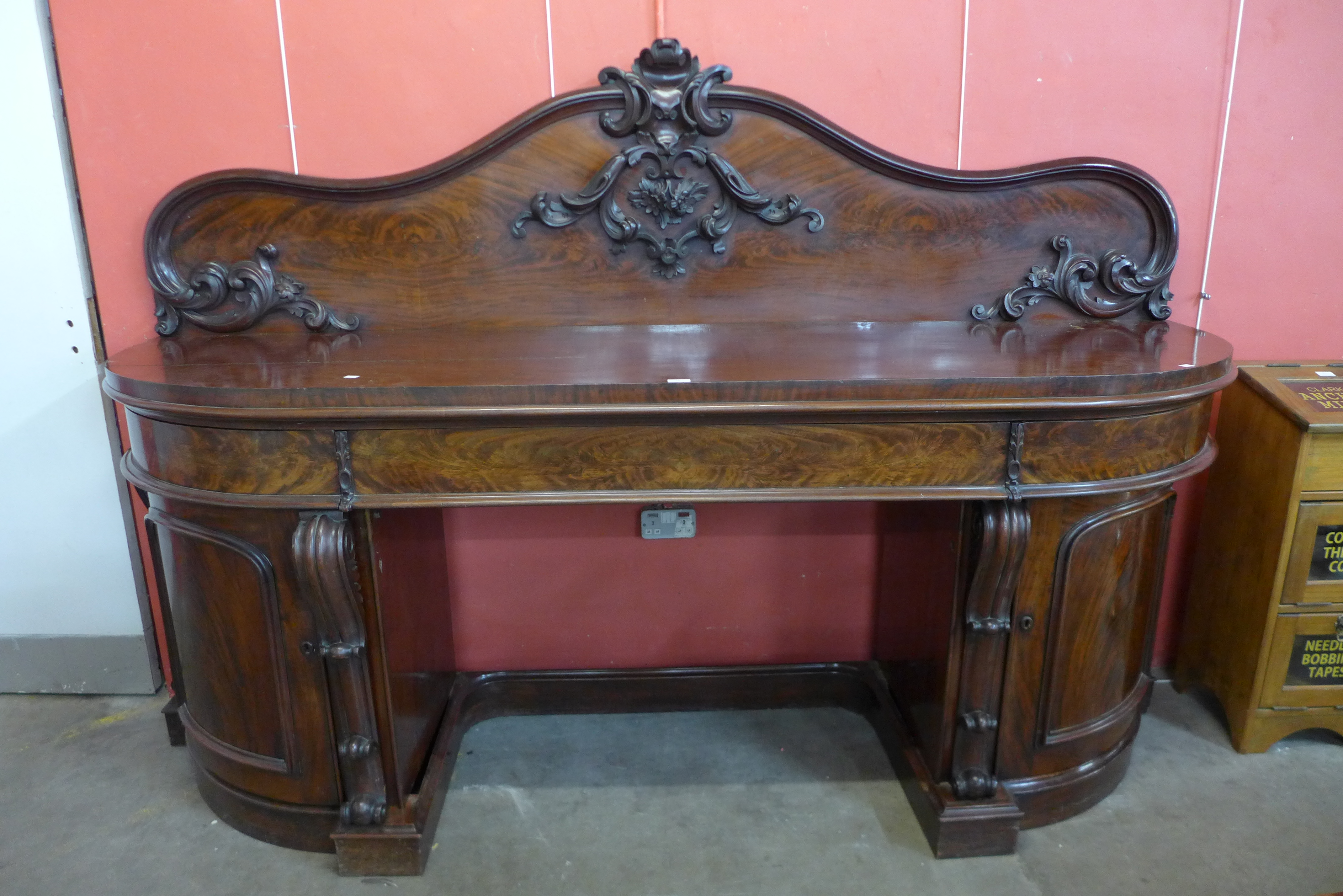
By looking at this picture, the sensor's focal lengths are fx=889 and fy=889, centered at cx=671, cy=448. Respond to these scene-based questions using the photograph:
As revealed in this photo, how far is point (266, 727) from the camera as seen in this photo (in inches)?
72.9

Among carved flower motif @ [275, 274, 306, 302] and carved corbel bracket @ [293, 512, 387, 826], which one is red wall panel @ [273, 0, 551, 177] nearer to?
carved flower motif @ [275, 274, 306, 302]

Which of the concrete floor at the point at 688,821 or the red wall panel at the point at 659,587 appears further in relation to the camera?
the red wall panel at the point at 659,587

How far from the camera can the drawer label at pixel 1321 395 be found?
2.01m

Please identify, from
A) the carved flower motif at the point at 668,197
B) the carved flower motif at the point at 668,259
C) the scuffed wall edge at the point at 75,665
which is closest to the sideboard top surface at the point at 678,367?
the carved flower motif at the point at 668,259

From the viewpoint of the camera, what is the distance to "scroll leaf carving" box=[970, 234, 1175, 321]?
2070 millimetres

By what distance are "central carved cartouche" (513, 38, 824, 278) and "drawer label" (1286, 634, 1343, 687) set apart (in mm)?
1534

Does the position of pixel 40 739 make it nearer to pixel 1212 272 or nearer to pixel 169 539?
pixel 169 539

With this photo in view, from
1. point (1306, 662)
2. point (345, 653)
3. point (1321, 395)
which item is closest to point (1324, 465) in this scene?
point (1321, 395)

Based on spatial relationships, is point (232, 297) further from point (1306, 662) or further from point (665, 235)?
point (1306, 662)

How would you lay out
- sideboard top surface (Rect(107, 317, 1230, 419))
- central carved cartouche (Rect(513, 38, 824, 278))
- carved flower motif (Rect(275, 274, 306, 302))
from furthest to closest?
carved flower motif (Rect(275, 274, 306, 302))
central carved cartouche (Rect(513, 38, 824, 278))
sideboard top surface (Rect(107, 317, 1230, 419))

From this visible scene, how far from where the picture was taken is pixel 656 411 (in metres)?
1.54

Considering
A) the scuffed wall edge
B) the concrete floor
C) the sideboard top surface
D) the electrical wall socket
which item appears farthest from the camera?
the scuffed wall edge

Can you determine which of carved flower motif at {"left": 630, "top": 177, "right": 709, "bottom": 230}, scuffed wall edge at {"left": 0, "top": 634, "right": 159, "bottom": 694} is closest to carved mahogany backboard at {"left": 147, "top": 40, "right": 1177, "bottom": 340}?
carved flower motif at {"left": 630, "top": 177, "right": 709, "bottom": 230}

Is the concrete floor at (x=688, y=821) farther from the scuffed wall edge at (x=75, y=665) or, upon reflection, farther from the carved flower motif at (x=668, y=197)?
the carved flower motif at (x=668, y=197)
